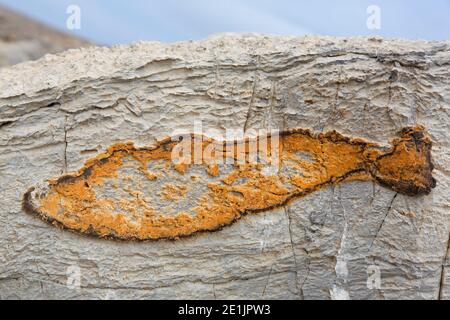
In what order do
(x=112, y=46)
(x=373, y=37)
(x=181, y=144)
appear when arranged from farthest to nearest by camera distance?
(x=112, y=46) < (x=373, y=37) < (x=181, y=144)

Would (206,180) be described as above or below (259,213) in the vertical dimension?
above

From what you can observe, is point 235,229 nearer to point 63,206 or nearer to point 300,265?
point 300,265
